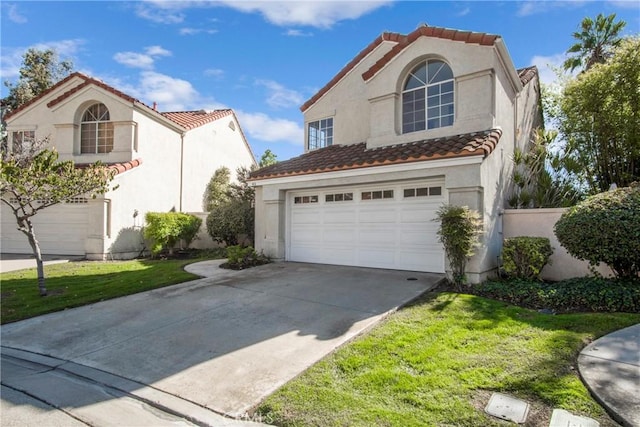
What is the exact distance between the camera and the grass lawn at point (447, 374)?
3463 mm

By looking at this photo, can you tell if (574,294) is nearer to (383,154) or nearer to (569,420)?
(569,420)

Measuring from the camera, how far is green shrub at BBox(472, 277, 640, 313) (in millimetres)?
6512

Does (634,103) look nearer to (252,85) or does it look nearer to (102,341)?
(252,85)

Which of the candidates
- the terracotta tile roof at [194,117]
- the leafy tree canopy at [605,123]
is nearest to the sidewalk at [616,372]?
the leafy tree canopy at [605,123]

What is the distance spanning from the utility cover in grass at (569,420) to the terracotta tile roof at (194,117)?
19.1 metres

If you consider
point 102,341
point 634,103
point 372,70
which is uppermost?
point 372,70

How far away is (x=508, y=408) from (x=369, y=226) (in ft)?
24.3

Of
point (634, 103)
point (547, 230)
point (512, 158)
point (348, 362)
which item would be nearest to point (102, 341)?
point (348, 362)

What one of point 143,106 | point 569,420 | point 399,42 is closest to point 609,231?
point 569,420

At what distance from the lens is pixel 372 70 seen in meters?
12.0

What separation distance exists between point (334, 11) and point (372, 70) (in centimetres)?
220

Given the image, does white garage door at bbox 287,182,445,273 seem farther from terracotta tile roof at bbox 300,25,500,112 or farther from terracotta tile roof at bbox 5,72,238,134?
terracotta tile roof at bbox 5,72,238,134

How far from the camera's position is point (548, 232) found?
9.21m

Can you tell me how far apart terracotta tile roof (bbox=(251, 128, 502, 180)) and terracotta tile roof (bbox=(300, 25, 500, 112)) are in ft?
8.50
